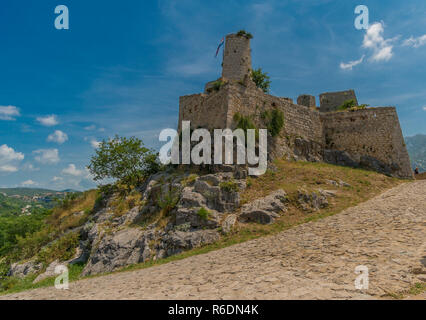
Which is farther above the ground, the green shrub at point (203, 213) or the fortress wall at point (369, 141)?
the fortress wall at point (369, 141)

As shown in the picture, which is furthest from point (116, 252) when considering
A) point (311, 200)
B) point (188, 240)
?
point (311, 200)

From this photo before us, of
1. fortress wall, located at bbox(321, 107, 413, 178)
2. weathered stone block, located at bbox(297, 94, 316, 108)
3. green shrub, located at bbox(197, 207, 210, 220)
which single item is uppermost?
weathered stone block, located at bbox(297, 94, 316, 108)

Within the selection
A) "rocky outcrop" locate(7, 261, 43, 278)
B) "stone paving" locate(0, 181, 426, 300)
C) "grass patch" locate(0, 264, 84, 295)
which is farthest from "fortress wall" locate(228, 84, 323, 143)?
"rocky outcrop" locate(7, 261, 43, 278)

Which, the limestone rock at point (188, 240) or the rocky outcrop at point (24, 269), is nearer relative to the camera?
the limestone rock at point (188, 240)

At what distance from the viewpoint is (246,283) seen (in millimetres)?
6281

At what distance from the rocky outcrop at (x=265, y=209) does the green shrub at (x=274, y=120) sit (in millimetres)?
9412

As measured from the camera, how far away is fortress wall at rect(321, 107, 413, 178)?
25.1 meters

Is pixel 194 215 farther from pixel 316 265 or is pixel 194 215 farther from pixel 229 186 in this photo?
pixel 316 265

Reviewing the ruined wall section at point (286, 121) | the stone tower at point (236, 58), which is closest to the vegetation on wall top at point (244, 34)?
the stone tower at point (236, 58)

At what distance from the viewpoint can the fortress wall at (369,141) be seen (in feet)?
82.5

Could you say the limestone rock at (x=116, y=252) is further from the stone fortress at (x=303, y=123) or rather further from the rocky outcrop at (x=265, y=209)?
the stone fortress at (x=303, y=123)

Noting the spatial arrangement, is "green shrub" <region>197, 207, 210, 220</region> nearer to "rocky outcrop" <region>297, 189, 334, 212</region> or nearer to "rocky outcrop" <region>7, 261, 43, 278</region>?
"rocky outcrop" <region>297, 189, 334, 212</region>

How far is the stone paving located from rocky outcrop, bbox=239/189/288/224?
8.80 ft

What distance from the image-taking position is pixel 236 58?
27469 mm
